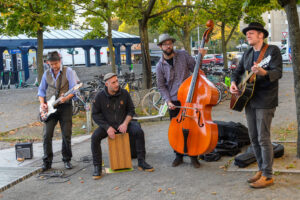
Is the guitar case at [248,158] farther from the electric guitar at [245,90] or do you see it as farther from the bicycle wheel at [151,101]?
the bicycle wheel at [151,101]

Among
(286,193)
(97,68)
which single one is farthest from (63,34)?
(286,193)

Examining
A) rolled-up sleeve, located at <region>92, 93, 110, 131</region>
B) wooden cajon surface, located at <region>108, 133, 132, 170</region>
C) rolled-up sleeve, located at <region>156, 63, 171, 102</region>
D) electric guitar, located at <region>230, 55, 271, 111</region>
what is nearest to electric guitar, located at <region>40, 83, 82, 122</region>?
rolled-up sleeve, located at <region>92, 93, 110, 131</region>

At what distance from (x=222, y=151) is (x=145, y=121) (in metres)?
5.00

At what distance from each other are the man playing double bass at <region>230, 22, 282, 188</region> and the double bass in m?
0.72

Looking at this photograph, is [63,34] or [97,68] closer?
[63,34]

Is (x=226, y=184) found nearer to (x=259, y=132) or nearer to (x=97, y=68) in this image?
(x=259, y=132)

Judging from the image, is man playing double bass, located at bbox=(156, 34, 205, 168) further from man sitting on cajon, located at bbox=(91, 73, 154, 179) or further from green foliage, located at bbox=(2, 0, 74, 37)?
green foliage, located at bbox=(2, 0, 74, 37)

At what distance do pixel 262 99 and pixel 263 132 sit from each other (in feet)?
1.27

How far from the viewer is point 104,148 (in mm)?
7699

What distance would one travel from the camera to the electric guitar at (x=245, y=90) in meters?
4.45

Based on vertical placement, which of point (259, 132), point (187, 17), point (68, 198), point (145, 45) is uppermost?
point (187, 17)

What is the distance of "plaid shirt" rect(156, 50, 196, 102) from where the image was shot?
5988mm

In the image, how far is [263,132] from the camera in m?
4.57

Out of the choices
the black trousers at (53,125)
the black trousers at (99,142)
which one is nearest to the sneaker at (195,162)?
the black trousers at (99,142)
